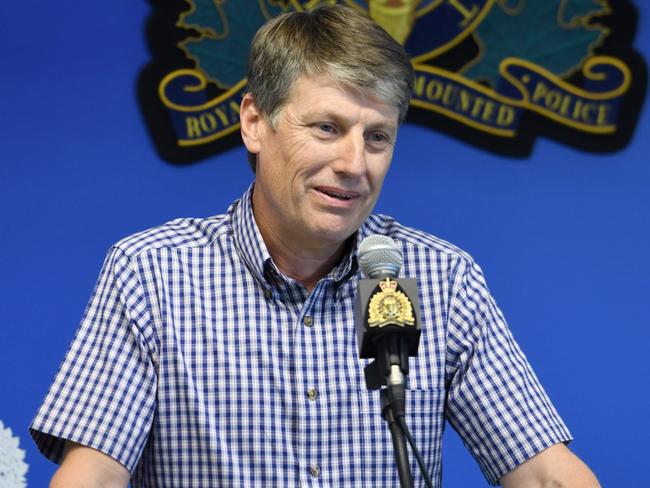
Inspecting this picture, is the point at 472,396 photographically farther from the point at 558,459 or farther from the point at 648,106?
the point at 648,106

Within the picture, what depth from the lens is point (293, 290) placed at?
6.75 ft

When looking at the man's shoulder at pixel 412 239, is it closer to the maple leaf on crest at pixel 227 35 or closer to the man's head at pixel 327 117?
the man's head at pixel 327 117

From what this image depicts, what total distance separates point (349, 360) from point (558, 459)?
16.0 inches

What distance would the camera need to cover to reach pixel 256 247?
6.80 ft

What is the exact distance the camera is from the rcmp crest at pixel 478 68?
9.65 feet

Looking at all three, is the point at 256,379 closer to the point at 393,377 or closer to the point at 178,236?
the point at 178,236

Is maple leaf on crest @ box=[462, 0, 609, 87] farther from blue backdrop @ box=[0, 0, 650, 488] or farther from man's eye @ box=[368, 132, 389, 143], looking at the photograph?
man's eye @ box=[368, 132, 389, 143]

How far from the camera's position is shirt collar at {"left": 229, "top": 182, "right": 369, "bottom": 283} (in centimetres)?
206

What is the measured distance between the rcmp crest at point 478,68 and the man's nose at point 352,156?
3.47ft

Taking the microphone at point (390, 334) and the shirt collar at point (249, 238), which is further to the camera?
the shirt collar at point (249, 238)

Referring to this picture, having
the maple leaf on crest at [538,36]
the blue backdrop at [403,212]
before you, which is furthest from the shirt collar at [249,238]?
the maple leaf on crest at [538,36]

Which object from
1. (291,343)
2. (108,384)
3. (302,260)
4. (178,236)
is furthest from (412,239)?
(108,384)

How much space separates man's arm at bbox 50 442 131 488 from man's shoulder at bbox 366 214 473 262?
666mm

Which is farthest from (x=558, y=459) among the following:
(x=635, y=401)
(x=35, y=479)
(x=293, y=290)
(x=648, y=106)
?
(x=35, y=479)
